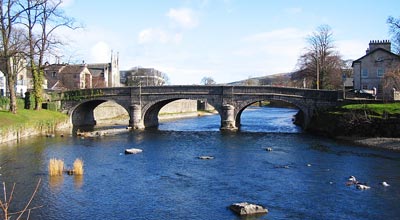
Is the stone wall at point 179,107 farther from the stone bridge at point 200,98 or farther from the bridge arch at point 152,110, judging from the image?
the stone bridge at point 200,98

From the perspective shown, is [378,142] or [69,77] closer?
[378,142]

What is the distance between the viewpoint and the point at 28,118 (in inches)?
2019

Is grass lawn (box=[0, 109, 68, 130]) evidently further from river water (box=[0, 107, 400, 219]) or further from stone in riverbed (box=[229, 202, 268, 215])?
stone in riverbed (box=[229, 202, 268, 215])

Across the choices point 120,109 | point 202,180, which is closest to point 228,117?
point 120,109

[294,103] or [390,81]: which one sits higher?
[390,81]

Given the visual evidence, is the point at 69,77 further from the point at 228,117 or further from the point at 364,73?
the point at 364,73

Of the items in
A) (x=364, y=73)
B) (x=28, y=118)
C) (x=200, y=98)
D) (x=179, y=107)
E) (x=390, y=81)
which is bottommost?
(x=28, y=118)

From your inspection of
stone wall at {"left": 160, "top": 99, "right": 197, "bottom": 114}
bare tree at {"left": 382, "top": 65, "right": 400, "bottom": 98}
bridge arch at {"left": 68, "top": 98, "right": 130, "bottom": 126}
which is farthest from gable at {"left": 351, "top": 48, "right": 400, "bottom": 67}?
stone wall at {"left": 160, "top": 99, "right": 197, "bottom": 114}

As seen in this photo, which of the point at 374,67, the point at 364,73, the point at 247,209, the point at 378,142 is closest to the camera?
the point at 247,209

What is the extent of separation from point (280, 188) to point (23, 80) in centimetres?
7408

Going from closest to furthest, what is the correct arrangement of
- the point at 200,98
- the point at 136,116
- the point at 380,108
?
the point at 380,108 < the point at 200,98 < the point at 136,116

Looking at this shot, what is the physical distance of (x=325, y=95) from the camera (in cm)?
5503

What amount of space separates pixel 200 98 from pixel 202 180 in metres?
34.8

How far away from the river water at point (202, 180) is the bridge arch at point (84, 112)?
2244cm
